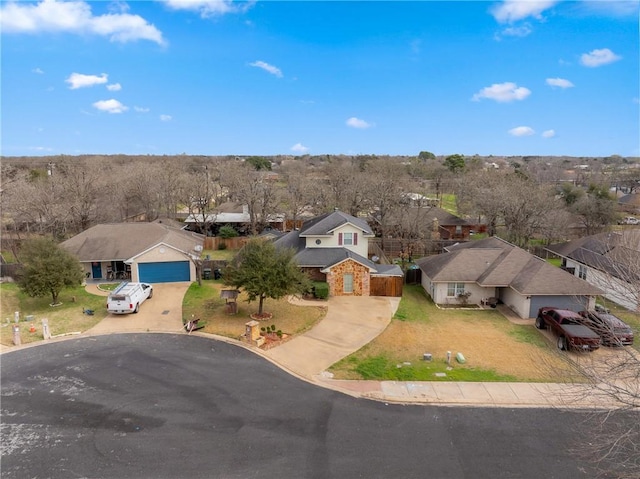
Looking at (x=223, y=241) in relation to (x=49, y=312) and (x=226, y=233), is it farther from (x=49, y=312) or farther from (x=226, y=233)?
(x=49, y=312)

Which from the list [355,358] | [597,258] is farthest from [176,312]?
[597,258]

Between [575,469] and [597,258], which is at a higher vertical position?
[597,258]

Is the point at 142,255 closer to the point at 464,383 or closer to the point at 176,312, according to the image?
the point at 176,312

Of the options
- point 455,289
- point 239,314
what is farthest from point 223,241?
point 455,289

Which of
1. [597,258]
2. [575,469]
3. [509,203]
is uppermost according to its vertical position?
[509,203]

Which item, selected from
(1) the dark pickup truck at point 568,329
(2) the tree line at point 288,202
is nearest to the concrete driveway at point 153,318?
(2) the tree line at point 288,202

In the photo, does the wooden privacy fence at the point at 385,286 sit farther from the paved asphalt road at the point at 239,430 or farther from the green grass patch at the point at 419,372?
the paved asphalt road at the point at 239,430
